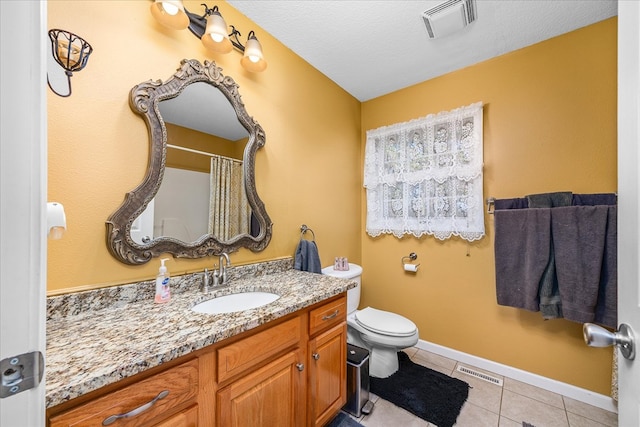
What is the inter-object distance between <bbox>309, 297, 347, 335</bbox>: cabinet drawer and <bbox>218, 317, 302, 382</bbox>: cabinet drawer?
0.09 metres

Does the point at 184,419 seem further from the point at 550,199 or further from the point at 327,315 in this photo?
the point at 550,199

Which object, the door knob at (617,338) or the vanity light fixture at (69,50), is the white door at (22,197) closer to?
the vanity light fixture at (69,50)

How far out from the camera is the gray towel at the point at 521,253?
1.66 metres

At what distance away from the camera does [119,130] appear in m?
1.09

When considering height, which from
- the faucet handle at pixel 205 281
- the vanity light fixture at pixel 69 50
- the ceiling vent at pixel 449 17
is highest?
the ceiling vent at pixel 449 17

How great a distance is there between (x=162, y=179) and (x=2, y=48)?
2.97 feet

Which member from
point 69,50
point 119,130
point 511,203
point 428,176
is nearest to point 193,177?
point 119,130

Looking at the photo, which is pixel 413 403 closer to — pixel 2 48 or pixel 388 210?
pixel 388 210

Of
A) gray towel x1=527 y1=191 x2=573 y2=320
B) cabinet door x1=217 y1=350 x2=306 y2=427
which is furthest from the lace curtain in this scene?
cabinet door x1=217 y1=350 x2=306 y2=427

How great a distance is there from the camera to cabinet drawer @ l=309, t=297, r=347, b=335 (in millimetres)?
1221

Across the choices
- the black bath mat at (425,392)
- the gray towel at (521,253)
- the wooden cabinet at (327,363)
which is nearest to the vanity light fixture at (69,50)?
the wooden cabinet at (327,363)

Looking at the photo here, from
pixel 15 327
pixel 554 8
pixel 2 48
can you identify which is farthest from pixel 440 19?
pixel 15 327

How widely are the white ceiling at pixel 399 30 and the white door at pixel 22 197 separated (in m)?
1.51

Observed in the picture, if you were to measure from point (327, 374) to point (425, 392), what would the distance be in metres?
0.88
